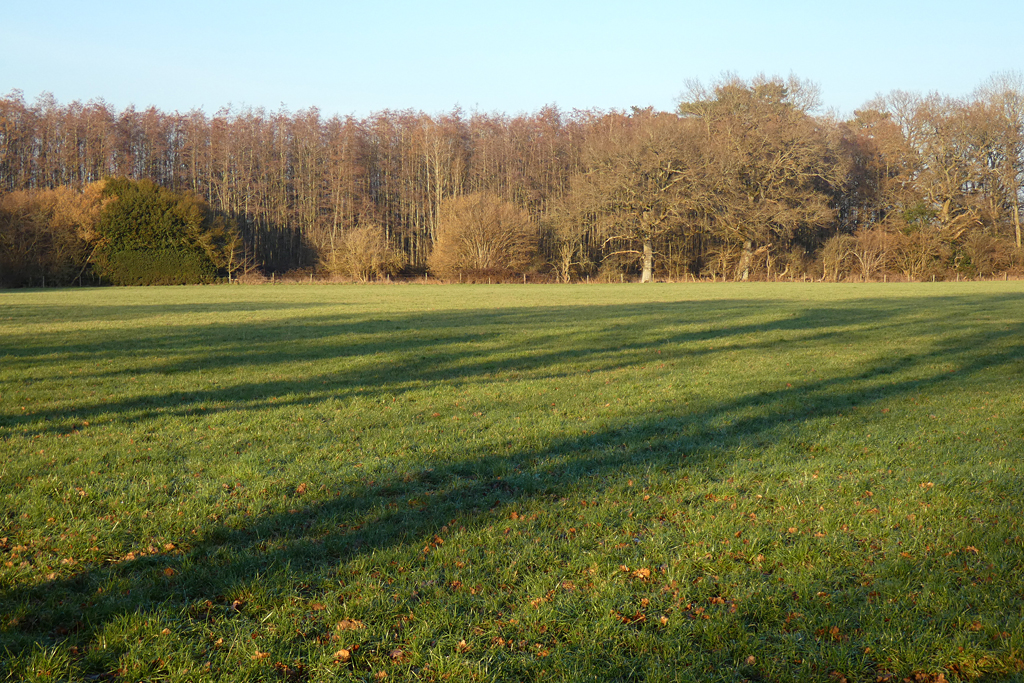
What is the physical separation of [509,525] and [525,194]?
6384 centimetres

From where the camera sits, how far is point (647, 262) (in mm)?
A: 56312

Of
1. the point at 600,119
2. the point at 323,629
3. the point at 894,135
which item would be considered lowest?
the point at 323,629

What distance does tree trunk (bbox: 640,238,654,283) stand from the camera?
2179 inches

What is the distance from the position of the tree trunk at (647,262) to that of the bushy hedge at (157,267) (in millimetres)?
35552

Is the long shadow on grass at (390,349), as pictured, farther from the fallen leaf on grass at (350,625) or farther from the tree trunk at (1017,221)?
the tree trunk at (1017,221)

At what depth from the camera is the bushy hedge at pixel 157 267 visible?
168ft

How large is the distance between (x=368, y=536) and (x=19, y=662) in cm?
190

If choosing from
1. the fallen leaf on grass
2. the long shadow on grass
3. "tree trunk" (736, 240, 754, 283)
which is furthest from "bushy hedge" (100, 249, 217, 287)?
the fallen leaf on grass

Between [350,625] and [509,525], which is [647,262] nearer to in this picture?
[509,525]

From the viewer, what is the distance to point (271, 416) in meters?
7.87

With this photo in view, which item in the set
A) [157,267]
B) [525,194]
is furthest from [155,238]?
[525,194]

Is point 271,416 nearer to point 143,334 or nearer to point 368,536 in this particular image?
point 368,536

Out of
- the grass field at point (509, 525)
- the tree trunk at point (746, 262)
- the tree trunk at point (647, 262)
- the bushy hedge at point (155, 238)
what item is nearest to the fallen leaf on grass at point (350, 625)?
the grass field at point (509, 525)

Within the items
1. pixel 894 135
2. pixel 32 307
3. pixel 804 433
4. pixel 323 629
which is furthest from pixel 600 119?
pixel 323 629
